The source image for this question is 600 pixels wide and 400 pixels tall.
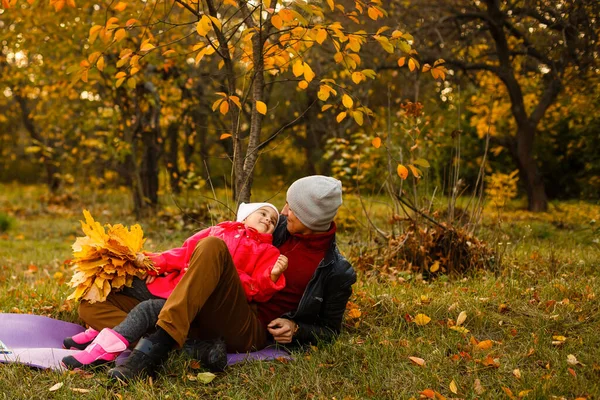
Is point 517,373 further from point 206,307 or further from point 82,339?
point 82,339

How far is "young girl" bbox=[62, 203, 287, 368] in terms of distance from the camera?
2664mm

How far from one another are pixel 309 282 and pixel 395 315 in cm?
72

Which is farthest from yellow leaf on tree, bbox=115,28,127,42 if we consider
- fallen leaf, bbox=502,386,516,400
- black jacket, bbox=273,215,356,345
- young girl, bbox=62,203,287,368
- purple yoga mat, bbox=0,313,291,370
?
fallen leaf, bbox=502,386,516,400

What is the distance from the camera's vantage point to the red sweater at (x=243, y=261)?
287 centimetres

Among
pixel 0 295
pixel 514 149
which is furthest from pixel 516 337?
pixel 514 149

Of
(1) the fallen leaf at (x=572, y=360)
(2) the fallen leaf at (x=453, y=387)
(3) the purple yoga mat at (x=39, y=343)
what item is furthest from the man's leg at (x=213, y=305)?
(1) the fallen leaf at (x=572, y=360)

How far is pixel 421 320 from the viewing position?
3250 mm

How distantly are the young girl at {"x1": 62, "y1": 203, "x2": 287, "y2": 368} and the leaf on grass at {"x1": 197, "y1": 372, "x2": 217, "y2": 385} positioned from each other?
32 cm

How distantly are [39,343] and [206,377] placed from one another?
3.20 ft

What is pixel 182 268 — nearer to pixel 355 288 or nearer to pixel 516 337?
pixel 355 288

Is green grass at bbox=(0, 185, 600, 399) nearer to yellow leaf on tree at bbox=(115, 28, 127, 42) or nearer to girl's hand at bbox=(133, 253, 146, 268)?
girl's hand at bbox=(133, 253, 146, 268)

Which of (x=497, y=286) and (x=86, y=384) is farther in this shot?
(x=497, y=286)

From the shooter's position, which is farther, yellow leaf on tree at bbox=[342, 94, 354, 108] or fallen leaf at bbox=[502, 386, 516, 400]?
yellow leaf on tree at bbox=[342, 94, 354, 108]

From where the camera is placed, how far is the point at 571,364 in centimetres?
269
